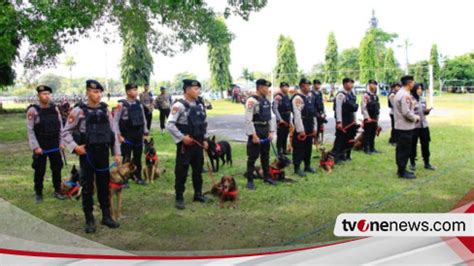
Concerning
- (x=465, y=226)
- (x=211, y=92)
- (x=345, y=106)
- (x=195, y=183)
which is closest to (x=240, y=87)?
(x=211, y=92)

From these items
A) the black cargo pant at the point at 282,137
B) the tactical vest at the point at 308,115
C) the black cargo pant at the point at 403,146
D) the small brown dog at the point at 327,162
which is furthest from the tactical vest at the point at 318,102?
the black cargo pant at the point at 403,146

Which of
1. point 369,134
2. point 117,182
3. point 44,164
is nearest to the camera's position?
point 117,182

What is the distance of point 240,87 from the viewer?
8.91m

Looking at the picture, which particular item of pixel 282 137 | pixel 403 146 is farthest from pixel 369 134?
pixel 403 146

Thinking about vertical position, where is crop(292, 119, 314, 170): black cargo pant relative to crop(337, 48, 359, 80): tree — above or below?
below

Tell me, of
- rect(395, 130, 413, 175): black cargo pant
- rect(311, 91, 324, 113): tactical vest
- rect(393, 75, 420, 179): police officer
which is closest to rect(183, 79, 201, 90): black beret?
rect(393, 75, 420, 179): police officer

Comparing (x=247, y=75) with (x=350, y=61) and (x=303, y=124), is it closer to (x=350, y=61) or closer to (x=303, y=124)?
(x=303, y=124)

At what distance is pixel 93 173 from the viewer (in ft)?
13.8

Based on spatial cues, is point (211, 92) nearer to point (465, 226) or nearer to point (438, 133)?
point (465, 226)

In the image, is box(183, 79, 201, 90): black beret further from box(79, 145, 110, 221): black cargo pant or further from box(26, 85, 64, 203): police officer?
box(26, 85, 64, 203): police officer

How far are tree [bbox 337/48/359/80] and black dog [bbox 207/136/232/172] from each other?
13.9 ft

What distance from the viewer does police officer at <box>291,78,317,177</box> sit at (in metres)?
6.58

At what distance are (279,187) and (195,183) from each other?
1.31 metres

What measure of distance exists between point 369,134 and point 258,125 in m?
3.82
